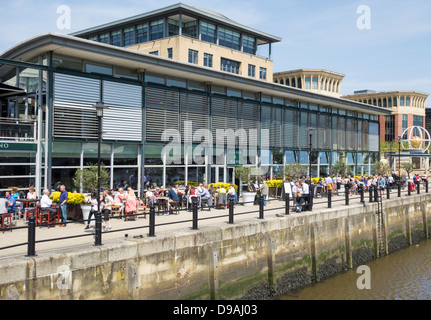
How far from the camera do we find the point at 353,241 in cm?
2036

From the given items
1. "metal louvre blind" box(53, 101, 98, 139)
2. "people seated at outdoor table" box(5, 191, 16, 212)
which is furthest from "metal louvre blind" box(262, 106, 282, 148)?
"people seated at outdoor table" box(5, 191, 16, 212)

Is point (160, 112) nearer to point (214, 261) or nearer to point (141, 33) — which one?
point (214, 261)

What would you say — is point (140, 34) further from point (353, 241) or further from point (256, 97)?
point (353, 241)

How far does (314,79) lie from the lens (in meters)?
90.5

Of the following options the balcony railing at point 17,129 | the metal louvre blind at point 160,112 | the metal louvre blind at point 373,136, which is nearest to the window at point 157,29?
the metal louvre blind at point 160,112

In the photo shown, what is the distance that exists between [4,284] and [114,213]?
25.2ft

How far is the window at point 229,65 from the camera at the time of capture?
140 feet

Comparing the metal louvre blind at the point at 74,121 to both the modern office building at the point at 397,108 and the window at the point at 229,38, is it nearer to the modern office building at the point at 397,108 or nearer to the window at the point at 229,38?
the window at the point at 229,38

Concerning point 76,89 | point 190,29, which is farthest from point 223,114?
point 190,29

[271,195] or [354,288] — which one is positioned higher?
[271,195]

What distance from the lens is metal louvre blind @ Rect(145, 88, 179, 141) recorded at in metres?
22.3

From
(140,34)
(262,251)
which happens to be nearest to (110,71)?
(262,251)

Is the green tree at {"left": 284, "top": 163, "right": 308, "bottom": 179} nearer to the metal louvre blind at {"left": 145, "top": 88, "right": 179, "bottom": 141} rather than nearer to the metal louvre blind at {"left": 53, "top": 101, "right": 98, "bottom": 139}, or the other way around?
the metal louvre blind at {"left": 145, "top": 88, "right": 179, "bottom": 141}

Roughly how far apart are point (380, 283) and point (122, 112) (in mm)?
13726
